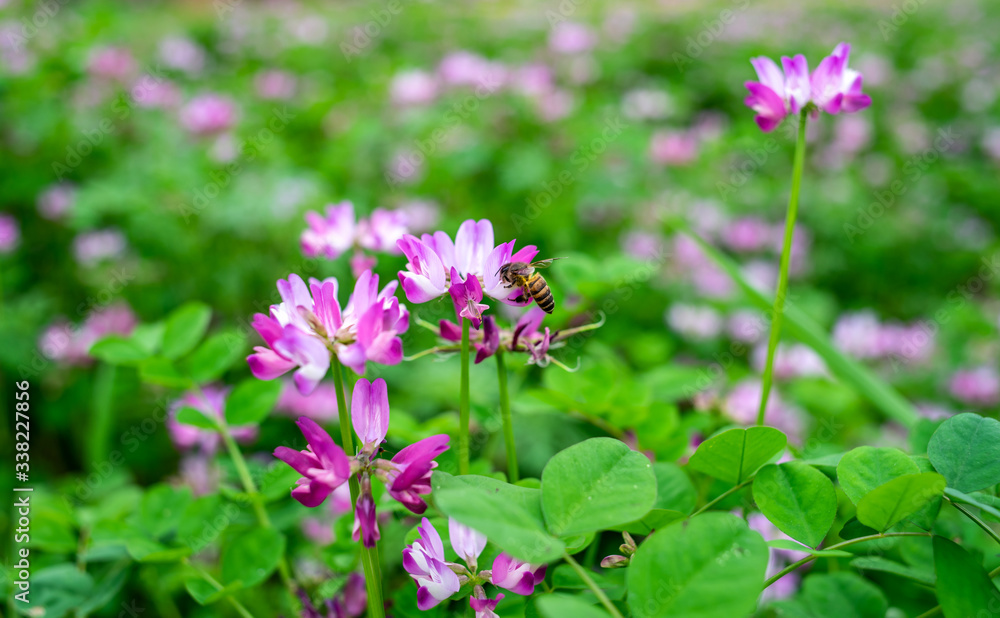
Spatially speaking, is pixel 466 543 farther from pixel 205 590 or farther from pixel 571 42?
pixel 571 42

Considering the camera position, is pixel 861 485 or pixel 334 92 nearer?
pixel 861 485

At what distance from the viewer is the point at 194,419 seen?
1.23 m

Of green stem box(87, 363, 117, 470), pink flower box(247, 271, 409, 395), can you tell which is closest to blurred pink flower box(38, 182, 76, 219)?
green stem box(87, 363, 117, 470)

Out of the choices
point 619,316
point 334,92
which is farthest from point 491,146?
point 334,92

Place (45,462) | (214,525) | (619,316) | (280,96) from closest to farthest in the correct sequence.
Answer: (214,525), (45,462), (619,316), (280,96)

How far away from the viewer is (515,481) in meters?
0.97

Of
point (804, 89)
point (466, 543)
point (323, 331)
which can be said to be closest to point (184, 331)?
point (323, 331)

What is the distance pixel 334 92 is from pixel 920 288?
3.31 m

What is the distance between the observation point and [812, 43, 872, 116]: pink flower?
40.0 inches

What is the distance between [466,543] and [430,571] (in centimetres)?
6

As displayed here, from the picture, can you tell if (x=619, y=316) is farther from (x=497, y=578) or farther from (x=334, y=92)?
(x=334, y=92)

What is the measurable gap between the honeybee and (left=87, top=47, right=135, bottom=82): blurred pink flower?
332 cm

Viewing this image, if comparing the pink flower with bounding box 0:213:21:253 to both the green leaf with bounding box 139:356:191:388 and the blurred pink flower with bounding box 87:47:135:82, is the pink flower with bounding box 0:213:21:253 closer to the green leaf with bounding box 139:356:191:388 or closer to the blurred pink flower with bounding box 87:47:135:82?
the blurred pink flower with bounding box 87:47:135:82

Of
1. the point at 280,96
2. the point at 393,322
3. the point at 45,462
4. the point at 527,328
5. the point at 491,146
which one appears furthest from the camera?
the point at 280,96
